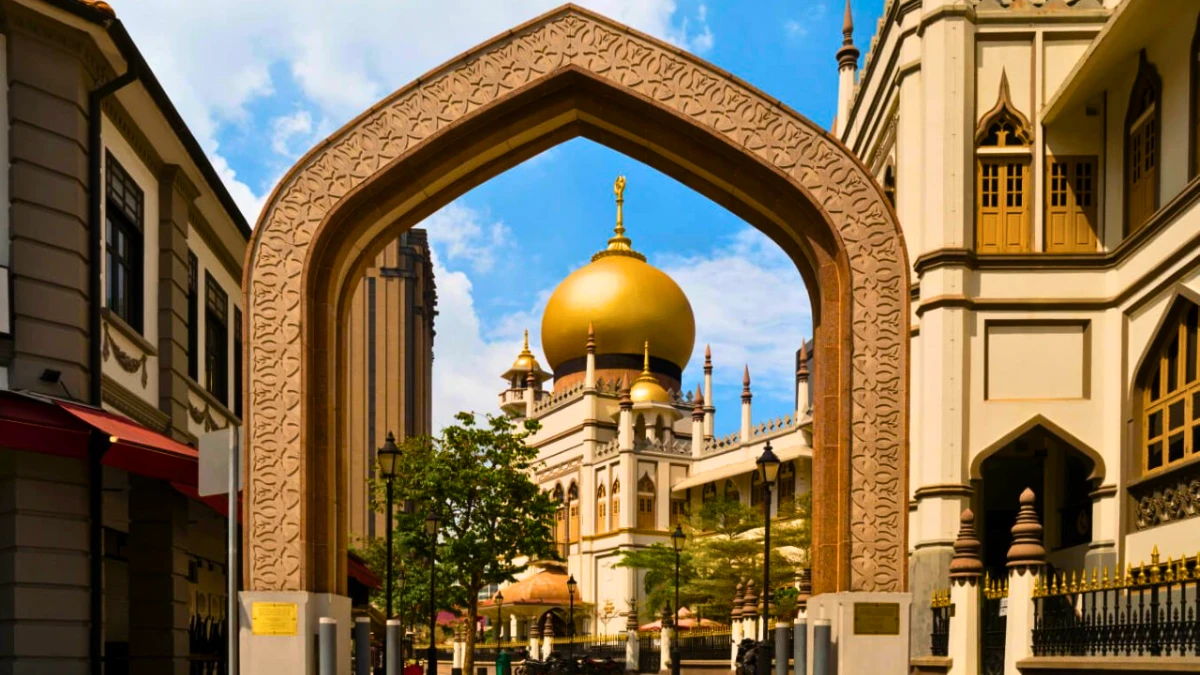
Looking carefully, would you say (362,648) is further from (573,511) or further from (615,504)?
(573,511)

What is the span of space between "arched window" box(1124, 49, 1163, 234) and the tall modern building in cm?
6587

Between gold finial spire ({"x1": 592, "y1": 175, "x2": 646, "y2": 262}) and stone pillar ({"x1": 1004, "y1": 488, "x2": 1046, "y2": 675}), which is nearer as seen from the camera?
stone pillar ({"x1": 1004, "y1": 488, "x2": 1046, "y2": 675})

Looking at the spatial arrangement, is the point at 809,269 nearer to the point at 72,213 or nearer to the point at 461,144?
the point at 461,144

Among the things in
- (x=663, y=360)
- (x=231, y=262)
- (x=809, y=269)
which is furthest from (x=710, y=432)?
(x=809, y=269)

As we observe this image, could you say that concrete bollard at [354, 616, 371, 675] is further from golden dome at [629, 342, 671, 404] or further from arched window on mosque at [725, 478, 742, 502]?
golden dome at [629, 342, 671, 404]

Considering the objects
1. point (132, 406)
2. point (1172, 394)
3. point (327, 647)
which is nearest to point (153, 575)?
point (132, 406)

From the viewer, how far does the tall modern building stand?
86.8 meters

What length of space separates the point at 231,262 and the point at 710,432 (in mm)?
44670

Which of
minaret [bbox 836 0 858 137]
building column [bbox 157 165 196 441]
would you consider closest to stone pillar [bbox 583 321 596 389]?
minaret [bbox 836 0 858 137]

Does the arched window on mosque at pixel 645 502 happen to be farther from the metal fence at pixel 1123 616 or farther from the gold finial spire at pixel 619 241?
the metal fence at pixel 1123 616

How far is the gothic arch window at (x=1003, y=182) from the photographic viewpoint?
78.3 ft

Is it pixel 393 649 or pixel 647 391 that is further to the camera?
pixel 647 391

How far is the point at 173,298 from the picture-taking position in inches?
699

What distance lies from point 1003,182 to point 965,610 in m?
9.76
